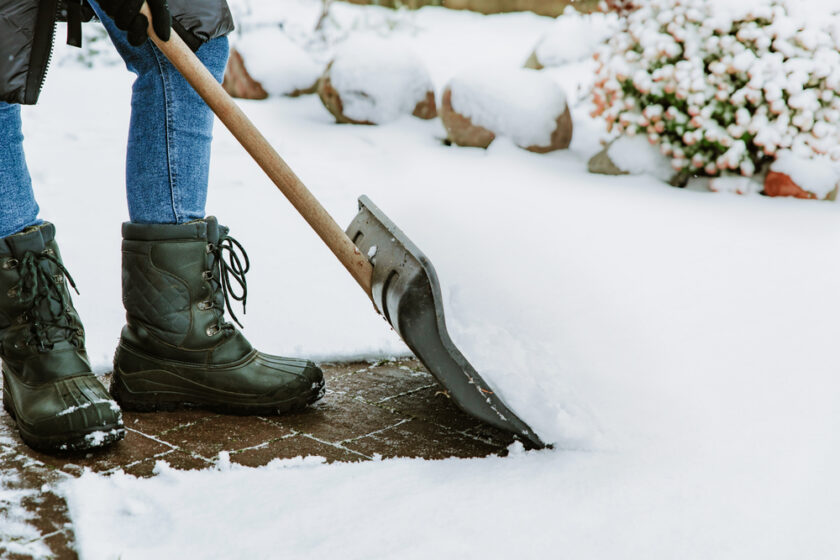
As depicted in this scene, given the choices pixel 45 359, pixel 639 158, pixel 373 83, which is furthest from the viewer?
pixel 373 83

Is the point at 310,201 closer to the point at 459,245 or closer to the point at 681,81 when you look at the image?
the point at 459,245

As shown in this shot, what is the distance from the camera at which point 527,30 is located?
29.9 feet

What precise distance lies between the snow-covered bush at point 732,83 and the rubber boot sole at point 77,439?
3656mm

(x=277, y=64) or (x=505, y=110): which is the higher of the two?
(x=277, y=64)

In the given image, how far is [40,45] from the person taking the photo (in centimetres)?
152

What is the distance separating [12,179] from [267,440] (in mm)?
723

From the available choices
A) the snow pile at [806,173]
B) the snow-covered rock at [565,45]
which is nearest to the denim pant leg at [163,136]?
the snow pile at [806,173]


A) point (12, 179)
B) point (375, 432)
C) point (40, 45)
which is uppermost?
point (40, 45)

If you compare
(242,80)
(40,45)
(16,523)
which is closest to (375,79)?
(242,80)

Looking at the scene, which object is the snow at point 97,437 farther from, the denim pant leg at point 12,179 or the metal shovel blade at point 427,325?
the metal shovel blade at point 427,325

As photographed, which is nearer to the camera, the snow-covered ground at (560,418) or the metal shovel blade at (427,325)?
the snow-covered ground at (560,418)

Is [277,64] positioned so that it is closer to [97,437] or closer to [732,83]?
[732,83]

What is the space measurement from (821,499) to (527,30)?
823cm

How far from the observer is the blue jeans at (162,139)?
1.76 meters
